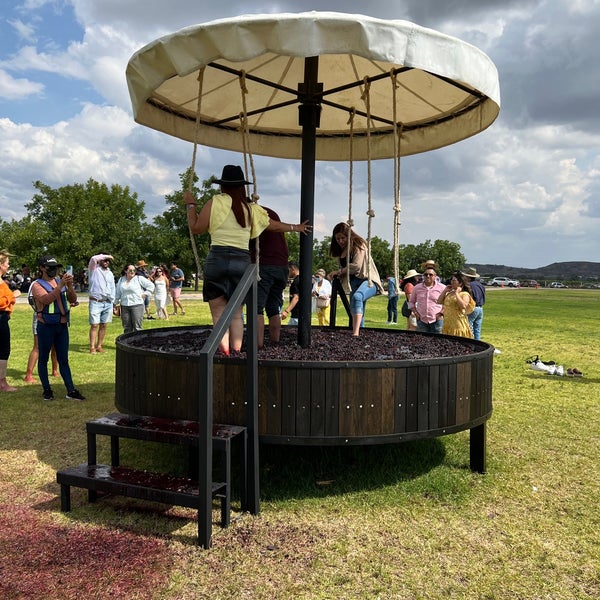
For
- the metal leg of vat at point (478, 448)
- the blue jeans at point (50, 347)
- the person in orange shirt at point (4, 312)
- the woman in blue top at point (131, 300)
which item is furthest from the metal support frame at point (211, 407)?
the woman in blue top at point (131, 300)

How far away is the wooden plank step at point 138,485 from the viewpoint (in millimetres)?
3775

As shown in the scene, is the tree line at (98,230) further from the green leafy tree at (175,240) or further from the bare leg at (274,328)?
the bare leg at (274,328)

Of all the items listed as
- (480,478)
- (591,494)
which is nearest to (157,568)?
(480,478)

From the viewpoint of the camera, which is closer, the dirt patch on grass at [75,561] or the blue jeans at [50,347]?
the dirt patch on grass at [75,561]

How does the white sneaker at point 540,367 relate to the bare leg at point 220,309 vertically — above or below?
below

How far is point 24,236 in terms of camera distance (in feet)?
191

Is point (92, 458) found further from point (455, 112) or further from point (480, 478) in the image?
point (455, 112)

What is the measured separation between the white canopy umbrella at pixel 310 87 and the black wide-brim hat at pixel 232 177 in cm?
52

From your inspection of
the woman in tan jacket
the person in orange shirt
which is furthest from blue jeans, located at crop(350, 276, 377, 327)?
the person in orange shirt

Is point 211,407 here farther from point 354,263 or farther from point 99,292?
point 99,292

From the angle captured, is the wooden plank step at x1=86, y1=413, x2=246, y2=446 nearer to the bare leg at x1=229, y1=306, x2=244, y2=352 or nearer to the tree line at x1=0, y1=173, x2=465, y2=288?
the bare leg at x1=229, y1=306, x2=244, y2=352

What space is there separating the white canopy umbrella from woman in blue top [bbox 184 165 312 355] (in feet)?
2.22

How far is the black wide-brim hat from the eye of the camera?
502 centimetres

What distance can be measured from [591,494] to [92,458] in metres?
4.01
